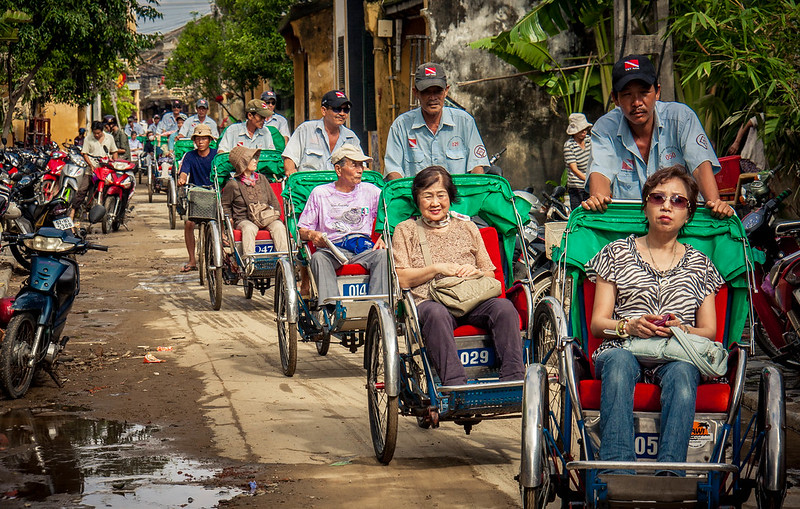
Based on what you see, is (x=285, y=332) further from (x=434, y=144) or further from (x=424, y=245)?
(x=424, y=245)

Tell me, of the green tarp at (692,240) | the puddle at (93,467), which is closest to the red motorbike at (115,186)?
the puddle at (93,467)

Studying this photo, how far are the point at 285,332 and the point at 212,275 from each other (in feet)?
10.9

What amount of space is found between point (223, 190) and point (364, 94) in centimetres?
1097

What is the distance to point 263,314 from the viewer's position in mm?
11117

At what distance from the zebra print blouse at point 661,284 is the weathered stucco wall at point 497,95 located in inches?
425

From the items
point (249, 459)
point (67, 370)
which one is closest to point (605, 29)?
point (67, 370)

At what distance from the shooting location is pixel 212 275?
1134 centimetres

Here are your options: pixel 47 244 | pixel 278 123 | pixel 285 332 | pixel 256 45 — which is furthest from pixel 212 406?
pixel 256 45

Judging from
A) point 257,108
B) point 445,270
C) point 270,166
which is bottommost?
point 445,270

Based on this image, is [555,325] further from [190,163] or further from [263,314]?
[190,163]

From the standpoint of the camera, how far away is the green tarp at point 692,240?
4.75 meters

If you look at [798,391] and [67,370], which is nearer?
[798,391]

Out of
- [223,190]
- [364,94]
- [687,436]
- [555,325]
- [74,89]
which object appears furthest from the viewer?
[74,89]

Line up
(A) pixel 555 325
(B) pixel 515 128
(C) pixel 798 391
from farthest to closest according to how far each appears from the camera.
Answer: (B) pixel 515 128 → (C) pixel 798 391 → (A) pixel 555 325
